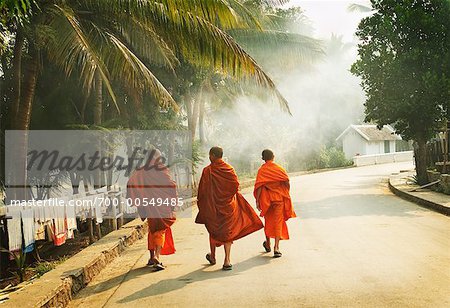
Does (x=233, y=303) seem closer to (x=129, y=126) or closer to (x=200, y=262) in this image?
(x=200, y=262)

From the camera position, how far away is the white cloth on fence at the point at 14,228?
6.66m

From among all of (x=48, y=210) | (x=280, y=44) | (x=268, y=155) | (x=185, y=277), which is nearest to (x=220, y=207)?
(x=185, y=277)

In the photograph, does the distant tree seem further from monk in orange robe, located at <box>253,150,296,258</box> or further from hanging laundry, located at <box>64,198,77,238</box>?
hanging laundry, located at <box>64,198,77,238</box>

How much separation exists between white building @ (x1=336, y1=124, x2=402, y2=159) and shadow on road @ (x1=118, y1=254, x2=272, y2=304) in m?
43.9

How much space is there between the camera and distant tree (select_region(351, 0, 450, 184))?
1599cm

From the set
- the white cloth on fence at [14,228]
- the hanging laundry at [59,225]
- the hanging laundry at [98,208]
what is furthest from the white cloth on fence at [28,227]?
the hanging laundry at [98,208]

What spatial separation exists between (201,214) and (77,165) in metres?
6.45

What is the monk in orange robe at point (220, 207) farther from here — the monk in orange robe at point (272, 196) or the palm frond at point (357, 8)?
the palm frond at point (357, 8)

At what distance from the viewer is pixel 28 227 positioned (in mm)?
6969

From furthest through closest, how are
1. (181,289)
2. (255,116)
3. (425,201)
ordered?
(255,116) < (425,201) < (181,289)

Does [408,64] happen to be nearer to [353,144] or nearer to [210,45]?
[210,45]

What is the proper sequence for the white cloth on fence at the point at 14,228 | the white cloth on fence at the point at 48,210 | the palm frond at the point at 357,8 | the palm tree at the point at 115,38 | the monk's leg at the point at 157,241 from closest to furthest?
the white cloth on fence at the point at 14,228
the monk's leg at the point at 157,241
the white cloth on fence at the point at 48,210
the palm tree at the point at 115,38
the palm frond at the point at 357,8

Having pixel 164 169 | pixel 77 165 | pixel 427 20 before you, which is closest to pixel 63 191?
Result: pixel 77 165

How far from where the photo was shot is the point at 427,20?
15.7 metres
